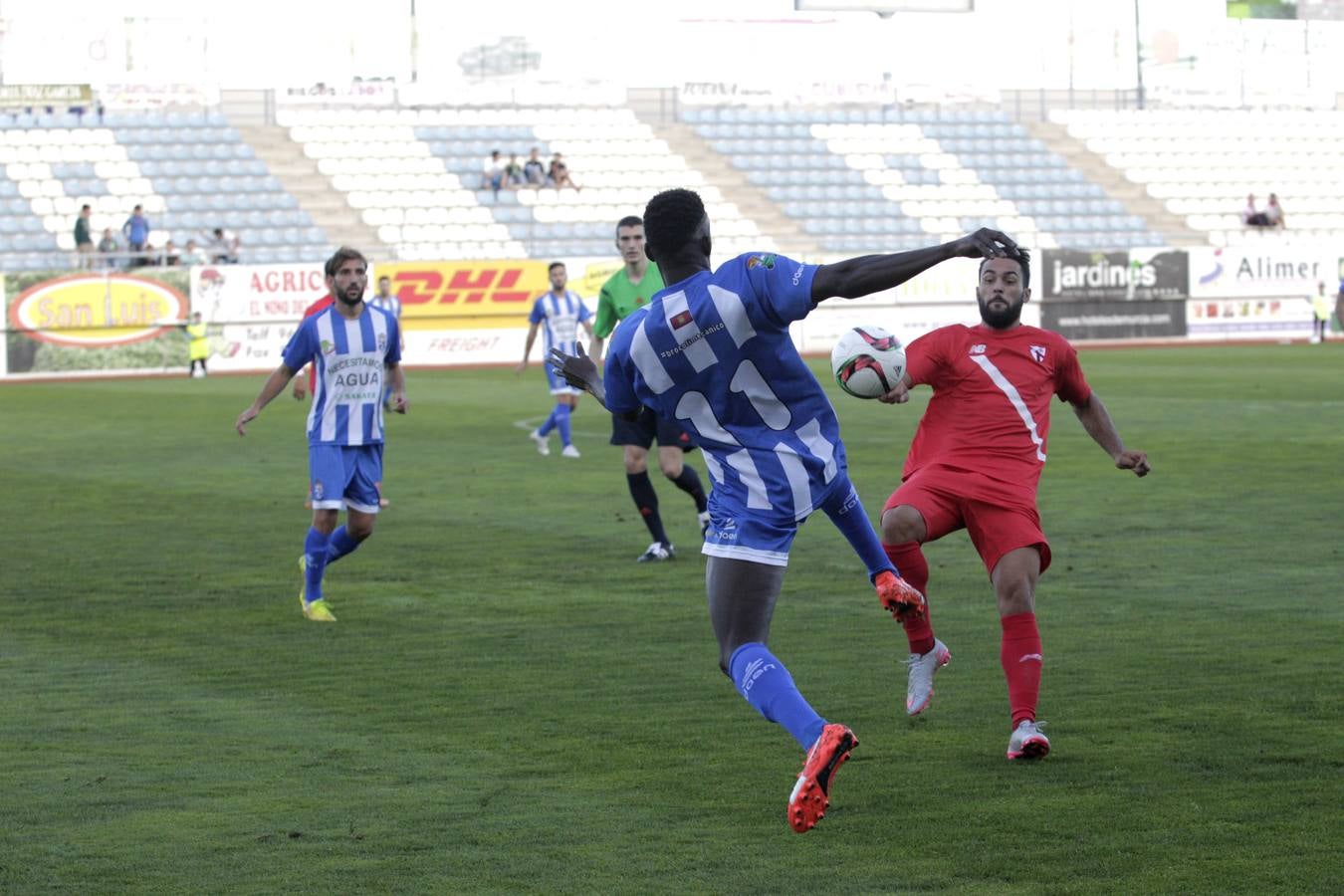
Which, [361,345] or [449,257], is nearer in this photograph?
[361,345]

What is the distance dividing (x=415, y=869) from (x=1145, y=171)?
46.9 metres

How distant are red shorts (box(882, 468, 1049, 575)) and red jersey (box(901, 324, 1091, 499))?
0.08 metres

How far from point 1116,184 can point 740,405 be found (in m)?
45.3

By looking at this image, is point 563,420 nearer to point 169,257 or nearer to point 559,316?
point 559,316

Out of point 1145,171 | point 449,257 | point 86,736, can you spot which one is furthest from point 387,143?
point 86,736

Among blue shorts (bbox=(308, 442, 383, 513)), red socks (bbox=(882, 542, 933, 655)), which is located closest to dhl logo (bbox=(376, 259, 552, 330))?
blue shorts (bbox=(308, 442, 383, 513))

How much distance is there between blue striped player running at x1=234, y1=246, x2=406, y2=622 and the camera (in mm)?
9719

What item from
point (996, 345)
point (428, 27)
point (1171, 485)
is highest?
point (428, 27)

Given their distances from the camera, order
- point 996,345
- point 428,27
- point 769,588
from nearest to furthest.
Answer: point 769,588, point 996,345, point 428,27

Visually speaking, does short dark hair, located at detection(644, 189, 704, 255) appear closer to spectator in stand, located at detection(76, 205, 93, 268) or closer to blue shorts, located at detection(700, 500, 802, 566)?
blue shorts, located at detection(700, 500, 802, 566)

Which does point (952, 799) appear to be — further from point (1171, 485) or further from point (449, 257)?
point (449, 257)

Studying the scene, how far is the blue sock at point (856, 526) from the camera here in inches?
237

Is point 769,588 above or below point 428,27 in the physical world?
below

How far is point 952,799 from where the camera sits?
591 centimetres
